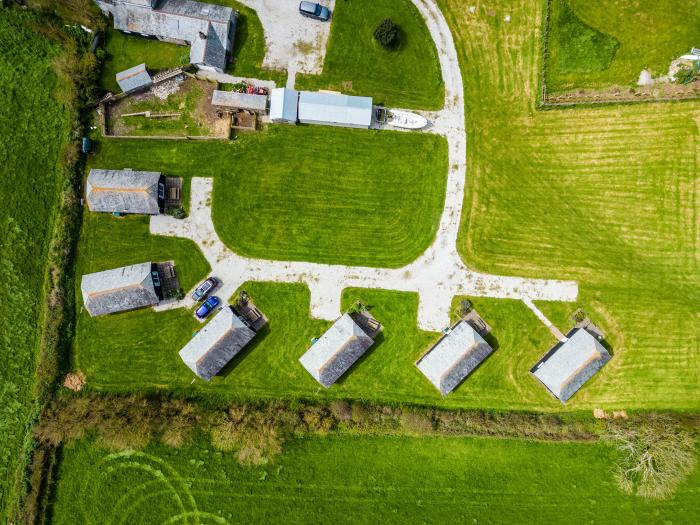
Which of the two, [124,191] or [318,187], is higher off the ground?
[318,187]

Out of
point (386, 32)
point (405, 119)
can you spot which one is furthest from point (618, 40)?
point (386, 32)

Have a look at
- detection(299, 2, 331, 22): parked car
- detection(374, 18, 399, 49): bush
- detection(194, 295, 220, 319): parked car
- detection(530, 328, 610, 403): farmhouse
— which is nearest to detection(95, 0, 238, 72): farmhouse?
detection(299, 2, 331, 22): parked car

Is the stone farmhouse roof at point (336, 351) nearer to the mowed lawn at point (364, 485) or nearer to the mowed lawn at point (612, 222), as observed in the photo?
the mowed lawn at point (364, 485)

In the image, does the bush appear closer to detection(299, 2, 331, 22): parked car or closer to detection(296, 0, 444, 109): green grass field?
detection(296, 0, 444, 109): green grass field

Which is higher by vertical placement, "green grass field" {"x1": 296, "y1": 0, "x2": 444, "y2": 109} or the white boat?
"green grass field" {"x1": 296, "y1": 0, "x2": 444, "y2": 109}

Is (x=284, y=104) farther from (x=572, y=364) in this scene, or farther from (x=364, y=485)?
(x=364, y=485)

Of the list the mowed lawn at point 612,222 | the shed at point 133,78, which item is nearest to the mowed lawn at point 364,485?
the mowed lawn at point 612,222
